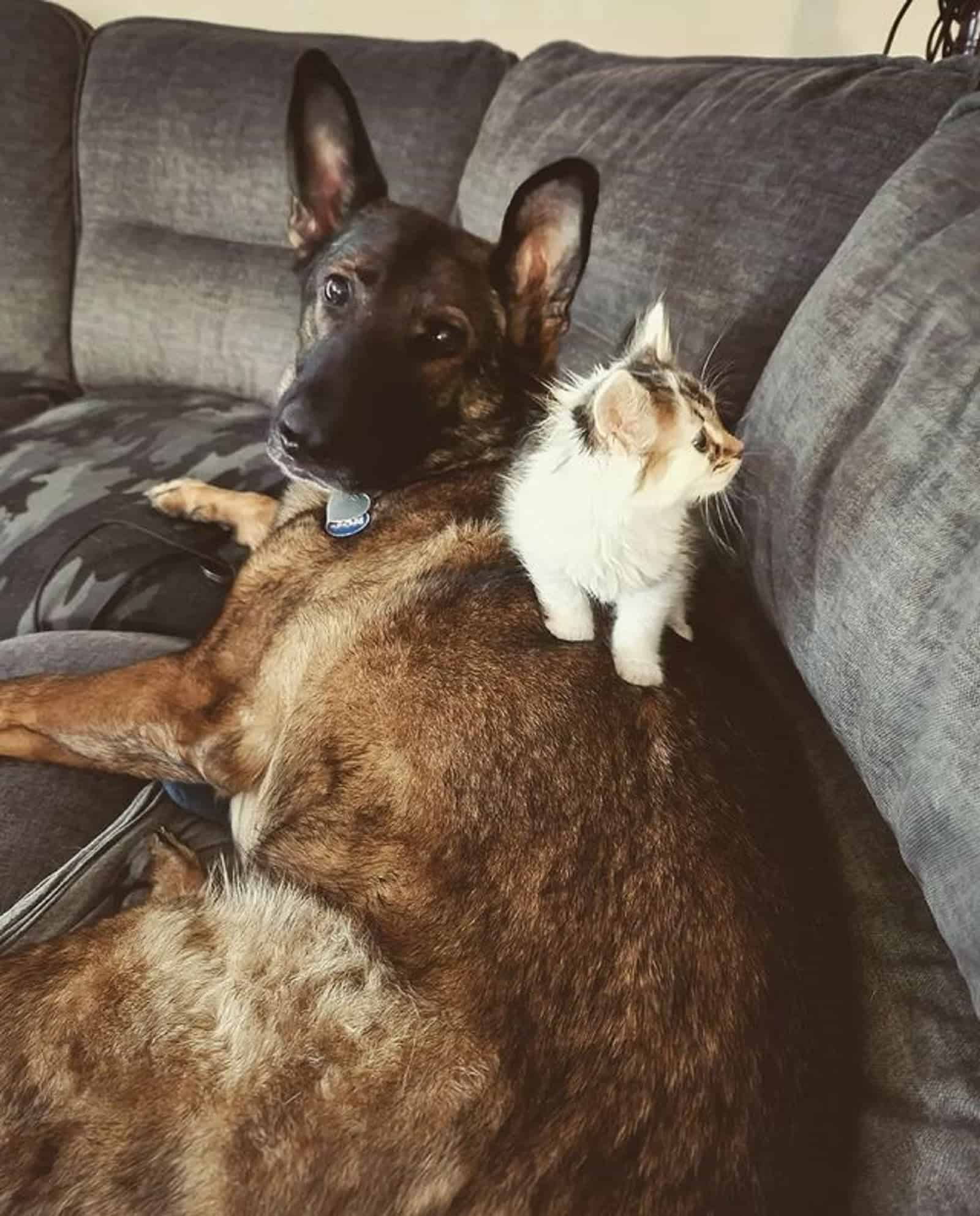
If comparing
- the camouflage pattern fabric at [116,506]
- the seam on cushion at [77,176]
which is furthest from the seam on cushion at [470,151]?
the seam on cushion at [77,176]

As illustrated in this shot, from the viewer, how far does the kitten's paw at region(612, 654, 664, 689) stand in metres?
1.43

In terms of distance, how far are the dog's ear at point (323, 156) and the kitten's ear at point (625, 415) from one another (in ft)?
3.20

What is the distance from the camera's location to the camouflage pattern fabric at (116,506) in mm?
2064

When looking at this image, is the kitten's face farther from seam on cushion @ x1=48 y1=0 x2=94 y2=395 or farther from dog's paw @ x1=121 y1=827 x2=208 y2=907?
seam on cushion @ x1=48 y1=0 x2=94 y2=395

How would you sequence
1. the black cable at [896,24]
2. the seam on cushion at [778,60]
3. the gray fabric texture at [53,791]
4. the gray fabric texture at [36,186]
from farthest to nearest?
the gray fabric texture at [36,186] → the black cable at [896,24] → the seam on cushion at [778,60] → the gray fabric texture at [53,791]

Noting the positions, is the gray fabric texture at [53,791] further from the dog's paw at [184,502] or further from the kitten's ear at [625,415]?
the kitten's ear at [625,415]

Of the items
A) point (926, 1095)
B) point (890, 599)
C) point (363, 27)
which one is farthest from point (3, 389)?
point (926, 1095)

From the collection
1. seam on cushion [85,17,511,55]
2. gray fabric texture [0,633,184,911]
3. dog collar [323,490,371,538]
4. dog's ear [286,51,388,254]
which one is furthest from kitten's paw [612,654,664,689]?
seam on cushion [85,17,511,55]

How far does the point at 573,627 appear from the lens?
151cm

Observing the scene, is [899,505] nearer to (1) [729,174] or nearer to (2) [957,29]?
(1) [729,174]

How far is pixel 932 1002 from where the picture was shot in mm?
1214

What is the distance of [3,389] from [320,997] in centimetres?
271

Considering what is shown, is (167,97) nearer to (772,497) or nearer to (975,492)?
(772,497)

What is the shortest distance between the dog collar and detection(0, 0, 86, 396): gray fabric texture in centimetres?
194
